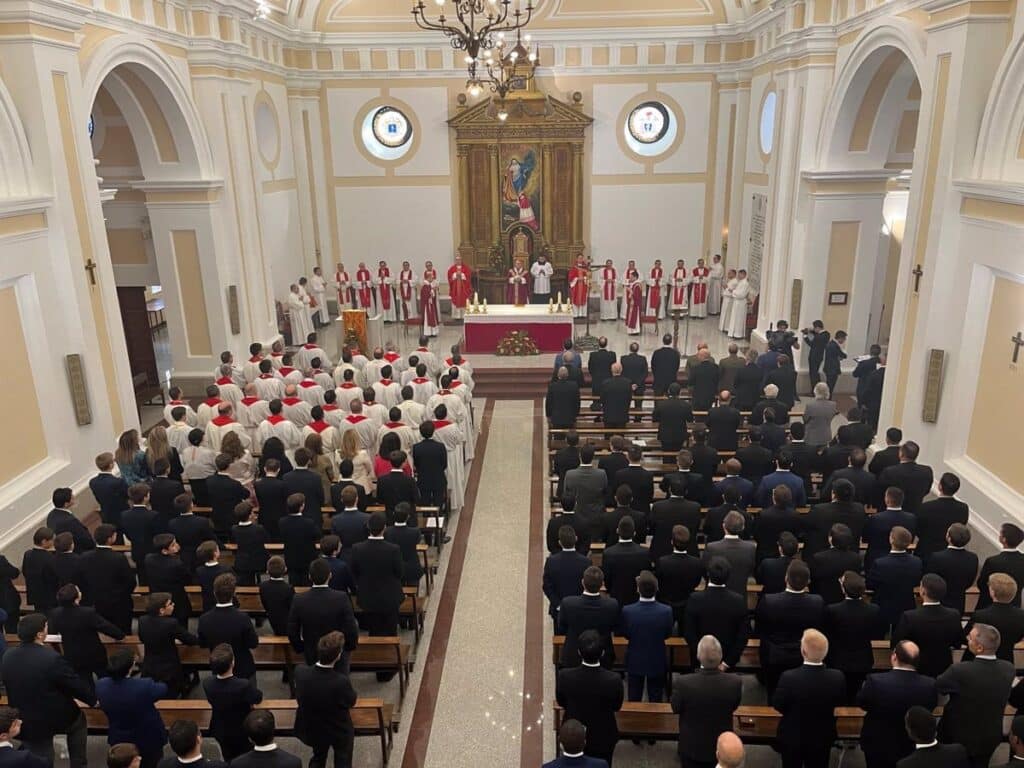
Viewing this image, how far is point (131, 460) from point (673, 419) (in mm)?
6575

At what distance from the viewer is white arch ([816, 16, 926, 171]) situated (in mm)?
9633

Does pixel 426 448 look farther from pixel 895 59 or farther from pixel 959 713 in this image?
pixel 895 59

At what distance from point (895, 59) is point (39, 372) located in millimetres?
12618

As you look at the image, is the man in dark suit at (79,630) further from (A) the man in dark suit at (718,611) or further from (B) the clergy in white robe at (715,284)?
(B) the clergy in white robe at (715,284)

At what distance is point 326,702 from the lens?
16.3ft

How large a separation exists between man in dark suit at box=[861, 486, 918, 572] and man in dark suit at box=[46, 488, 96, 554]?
701 cm

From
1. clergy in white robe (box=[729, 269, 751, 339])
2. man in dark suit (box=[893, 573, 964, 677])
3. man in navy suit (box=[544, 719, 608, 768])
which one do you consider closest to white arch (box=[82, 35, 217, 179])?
man in navy suit (box=[544, 719, 608, 768])

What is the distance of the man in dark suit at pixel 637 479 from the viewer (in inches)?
305

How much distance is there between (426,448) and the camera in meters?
8.70

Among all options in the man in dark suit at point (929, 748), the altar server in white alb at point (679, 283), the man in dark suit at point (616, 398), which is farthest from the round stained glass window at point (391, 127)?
the man in dark suit at point (929, 748)

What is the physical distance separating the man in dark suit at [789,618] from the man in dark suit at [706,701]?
0.97 meters

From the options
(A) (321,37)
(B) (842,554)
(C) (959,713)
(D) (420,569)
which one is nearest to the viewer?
(C) (959,713)

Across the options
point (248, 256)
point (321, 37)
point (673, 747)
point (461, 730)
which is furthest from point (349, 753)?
point (321, 37)

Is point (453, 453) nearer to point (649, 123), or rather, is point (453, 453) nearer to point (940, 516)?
point (940, 516)
